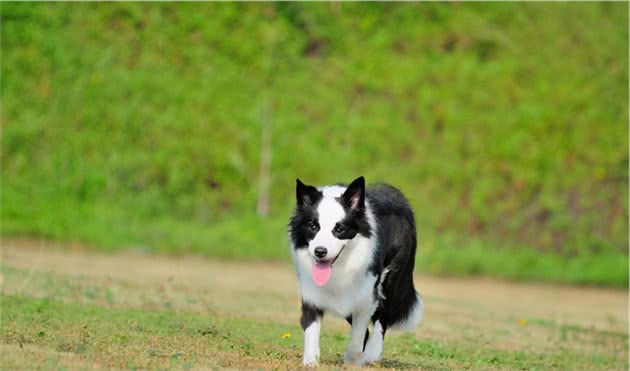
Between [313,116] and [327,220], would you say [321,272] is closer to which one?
[327,220]

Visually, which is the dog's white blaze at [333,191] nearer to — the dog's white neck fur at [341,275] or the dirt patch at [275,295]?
the dog's white neck fur at [341,275]

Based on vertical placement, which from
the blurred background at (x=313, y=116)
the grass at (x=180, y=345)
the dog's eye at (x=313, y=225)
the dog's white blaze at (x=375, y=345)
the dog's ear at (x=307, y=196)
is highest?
Result: the blurred background at (x=313, y=116)

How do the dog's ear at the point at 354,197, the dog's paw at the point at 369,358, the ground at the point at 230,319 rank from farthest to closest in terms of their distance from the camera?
1. the dog's paw at the point at 369,358
2. the ground at the point at 230,319
3. the dog's ear at the point at 354,197

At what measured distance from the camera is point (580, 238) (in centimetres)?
2883

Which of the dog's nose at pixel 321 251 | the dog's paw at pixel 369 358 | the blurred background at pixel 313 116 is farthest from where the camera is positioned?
the blurred background at pixel 313 116

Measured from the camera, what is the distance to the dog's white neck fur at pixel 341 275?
34.5ft

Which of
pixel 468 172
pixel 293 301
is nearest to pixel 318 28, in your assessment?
pixel 468 172

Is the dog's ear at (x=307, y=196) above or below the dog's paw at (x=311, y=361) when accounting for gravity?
above

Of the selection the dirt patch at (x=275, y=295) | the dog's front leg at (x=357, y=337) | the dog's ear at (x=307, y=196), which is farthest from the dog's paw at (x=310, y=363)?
the dirt patch at (x=275, y=295)

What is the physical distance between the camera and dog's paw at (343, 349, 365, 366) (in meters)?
11.1

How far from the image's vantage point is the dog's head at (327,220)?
33.6ft

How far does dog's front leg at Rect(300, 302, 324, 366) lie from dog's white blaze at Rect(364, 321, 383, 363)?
2.52 ft

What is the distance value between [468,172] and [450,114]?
5.13ft

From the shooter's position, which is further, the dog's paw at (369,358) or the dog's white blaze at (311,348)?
the dog's paw at (369,358)
